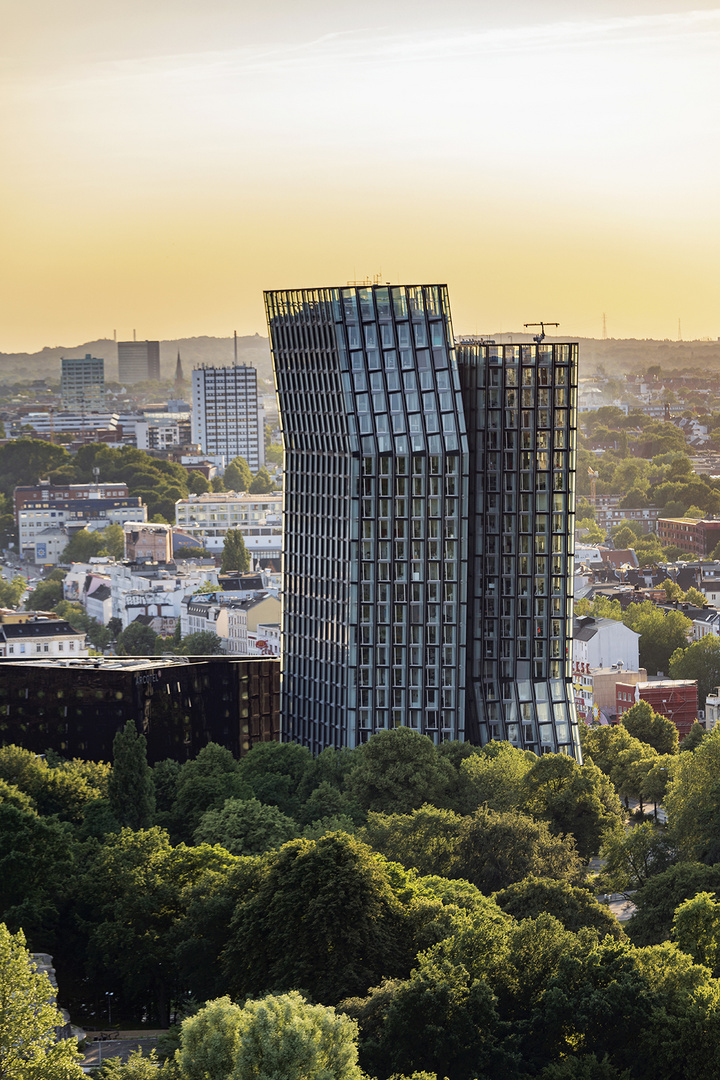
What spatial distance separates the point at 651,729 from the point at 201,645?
7360cm

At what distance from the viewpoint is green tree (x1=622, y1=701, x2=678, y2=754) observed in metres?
126

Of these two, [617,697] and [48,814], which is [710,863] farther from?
[617,697]

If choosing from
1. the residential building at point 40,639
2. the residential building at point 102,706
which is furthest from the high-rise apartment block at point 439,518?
the residential building at point 40,639

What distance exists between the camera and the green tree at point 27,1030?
185 feet

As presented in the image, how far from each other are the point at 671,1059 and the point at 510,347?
5827 cm

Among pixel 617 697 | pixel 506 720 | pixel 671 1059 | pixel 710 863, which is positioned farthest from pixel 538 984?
pixel 617 697

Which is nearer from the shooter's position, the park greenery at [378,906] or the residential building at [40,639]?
the park greenery at [378,906]

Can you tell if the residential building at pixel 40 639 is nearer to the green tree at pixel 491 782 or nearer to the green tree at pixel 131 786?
the green tree at pixel 491 782

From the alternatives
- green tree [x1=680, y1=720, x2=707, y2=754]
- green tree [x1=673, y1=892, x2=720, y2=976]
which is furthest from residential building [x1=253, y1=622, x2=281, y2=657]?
green tree [x1=673, y1=892, x2=720, y2=976]

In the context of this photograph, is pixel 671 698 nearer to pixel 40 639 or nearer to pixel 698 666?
pixel 698 666

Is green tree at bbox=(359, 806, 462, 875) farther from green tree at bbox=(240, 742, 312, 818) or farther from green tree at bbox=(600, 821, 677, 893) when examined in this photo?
green tree at bbox=(240, 742, 312, 818)

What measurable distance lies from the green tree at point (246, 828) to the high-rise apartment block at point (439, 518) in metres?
22.3

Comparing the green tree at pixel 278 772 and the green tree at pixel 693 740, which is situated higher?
the green tree at pixel 278 772

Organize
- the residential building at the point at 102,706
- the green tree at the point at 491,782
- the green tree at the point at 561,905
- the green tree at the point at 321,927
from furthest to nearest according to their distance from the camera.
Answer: the residential building at the point at 102,706 → the green tree at the point at 491,782 → the green tree at the point at 561,905 → the green tree at the point at 321,927
